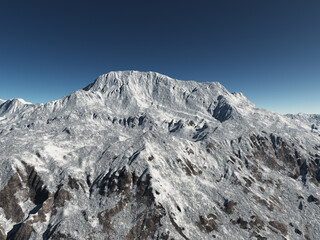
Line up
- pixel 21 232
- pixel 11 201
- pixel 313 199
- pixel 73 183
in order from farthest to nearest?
pixel 313 199 < pixel 73 183 < pixel 11 201 < pixel 21 232

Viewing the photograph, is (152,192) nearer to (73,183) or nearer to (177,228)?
(177,228)

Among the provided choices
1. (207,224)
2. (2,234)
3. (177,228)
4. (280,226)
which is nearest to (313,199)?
(280,226)

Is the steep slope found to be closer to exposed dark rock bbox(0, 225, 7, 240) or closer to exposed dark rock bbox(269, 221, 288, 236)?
exposed dark rock bbox(0, 225, 7, 240)

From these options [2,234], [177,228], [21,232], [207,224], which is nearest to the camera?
[2,234]

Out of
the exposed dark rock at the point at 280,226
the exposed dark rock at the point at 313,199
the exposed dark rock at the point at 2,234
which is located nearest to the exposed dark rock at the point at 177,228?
the exposed dark rock at the point at 280,226

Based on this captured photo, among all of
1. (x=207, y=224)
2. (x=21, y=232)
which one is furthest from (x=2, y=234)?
(x=207, y=224)

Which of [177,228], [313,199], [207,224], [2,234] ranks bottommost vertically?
[2,234]

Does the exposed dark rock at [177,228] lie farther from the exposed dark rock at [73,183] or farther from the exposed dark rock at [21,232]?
the exposed dark rock at [21,232]

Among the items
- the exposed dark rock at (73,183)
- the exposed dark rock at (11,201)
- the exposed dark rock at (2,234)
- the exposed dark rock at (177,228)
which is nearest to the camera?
the exposed dark rock at (2,234)

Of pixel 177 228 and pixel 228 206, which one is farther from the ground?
pixel 228 206

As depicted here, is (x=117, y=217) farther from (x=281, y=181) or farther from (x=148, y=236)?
(x=281, y=181)

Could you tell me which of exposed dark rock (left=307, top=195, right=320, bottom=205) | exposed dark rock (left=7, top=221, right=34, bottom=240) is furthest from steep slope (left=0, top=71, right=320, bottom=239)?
exposed dark rock (left=7, top=221, right=34, bottom=240)

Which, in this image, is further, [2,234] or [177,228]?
[177,228]
